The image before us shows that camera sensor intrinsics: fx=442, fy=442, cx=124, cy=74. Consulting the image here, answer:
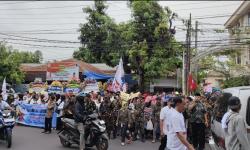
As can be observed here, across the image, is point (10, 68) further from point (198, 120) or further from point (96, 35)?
point (198, 120)

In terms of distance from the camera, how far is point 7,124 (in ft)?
43.5

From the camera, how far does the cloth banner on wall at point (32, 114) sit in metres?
19.7

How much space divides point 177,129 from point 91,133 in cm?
614

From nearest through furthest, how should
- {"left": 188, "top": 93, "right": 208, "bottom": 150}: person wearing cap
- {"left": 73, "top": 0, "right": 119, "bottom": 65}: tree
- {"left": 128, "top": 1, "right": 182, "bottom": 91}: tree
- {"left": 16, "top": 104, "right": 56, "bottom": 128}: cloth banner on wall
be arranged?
{"left": 188, "top": 93, "right": 208, "bottom": 150}: person wearing cap → {"left": 16, "top": 104, "right": 56, "bottom": 128}: cloth banner on wall → {"left": 128, "top": 1, "right": 182, "bottom": 91}: tree → {"left": 73, "top": 0, "right": 119, "bottom": 65}: tree

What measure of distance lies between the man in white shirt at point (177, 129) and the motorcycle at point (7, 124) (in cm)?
757

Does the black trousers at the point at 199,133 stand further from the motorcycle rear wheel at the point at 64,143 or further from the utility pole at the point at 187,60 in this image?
the utility pole at the point at 187,60

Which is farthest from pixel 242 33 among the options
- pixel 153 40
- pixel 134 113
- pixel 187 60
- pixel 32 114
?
pixel 134 113

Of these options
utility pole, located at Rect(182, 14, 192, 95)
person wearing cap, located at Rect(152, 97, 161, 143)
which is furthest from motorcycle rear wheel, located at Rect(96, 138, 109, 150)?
utility pole, located at Rect(182, 14, 192, 95)

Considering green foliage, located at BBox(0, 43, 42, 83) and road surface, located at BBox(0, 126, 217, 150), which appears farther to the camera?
green foliage, located at BBox(0, 43, 42, 83)

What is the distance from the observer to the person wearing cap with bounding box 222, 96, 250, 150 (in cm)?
645

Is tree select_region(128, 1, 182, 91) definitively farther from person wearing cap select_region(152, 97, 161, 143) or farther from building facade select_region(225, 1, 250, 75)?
person wearing cap select_region(152, 97, 161, 143)

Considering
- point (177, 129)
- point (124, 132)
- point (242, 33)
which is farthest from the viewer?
point (242, 33)

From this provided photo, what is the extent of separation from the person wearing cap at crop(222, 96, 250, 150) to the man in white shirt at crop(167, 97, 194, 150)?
2.20 ft

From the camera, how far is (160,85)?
39656 mm
